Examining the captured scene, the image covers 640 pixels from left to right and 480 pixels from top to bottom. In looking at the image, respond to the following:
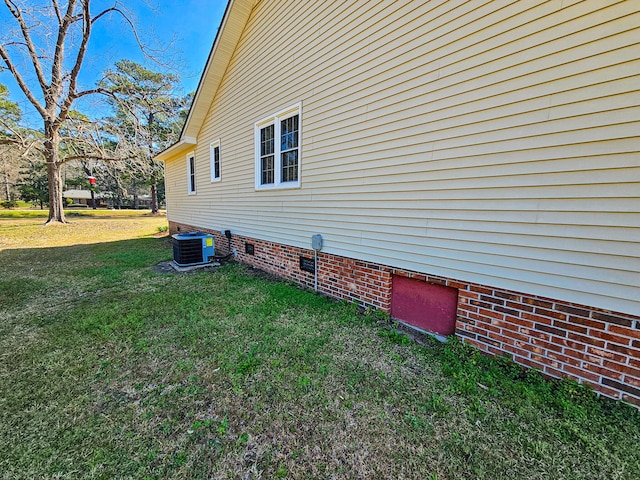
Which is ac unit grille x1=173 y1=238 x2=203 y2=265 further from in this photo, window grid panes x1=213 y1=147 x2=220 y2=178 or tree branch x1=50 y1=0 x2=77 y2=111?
tree branch x1=50 y1=0 x2=77 y2=111

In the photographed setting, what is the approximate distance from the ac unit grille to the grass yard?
2679mm

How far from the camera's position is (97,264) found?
6422mm

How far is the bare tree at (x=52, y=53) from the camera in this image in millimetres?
10305

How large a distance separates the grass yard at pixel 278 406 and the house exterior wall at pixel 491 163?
1.73ft

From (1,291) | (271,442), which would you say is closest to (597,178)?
(271,442)

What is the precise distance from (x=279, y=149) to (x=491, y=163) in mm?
3695

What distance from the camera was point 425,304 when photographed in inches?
123

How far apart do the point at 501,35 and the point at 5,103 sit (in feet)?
87.0

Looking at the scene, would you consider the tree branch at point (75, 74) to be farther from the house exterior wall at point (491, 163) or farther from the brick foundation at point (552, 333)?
the brick foundation at point (552, 333)

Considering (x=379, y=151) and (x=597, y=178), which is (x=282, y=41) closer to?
(x=379, y=151)

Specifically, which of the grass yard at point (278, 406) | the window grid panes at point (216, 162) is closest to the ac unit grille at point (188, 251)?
the window grid panes at point (216, 162)

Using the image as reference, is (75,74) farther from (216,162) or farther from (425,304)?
(425,304)

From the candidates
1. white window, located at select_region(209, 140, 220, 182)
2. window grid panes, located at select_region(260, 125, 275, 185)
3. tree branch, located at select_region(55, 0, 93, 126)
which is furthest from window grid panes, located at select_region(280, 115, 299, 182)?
tree branch, located at select_region(55, 0, 93, 126)

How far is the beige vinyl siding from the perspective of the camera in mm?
1932
